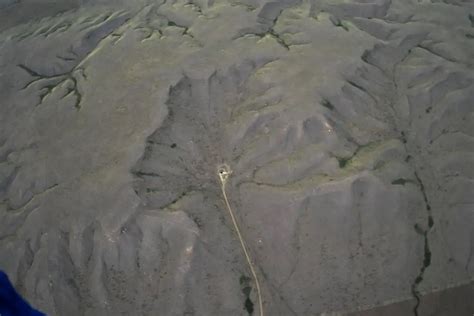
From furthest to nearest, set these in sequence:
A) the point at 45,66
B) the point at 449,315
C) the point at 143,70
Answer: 1. the point at 45,66
2. the point at 143,70
3. the point at 449,315

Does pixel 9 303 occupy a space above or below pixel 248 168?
above

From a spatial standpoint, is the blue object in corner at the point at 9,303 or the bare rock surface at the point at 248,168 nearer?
the blue object in corner at the point at 9,303

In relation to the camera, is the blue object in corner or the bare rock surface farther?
the bare rock surface

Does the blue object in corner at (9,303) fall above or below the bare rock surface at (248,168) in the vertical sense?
above

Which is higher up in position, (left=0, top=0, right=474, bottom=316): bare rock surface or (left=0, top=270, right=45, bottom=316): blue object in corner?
(left=0, top=270, right=45, bottom=316): blue object in corner

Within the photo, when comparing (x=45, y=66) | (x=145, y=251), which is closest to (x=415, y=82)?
(x=145, y=251)

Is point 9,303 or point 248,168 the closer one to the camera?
point 9,303

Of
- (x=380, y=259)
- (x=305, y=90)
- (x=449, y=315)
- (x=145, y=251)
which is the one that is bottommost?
(x=449, y=315)

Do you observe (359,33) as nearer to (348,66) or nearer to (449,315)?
(348,66)
